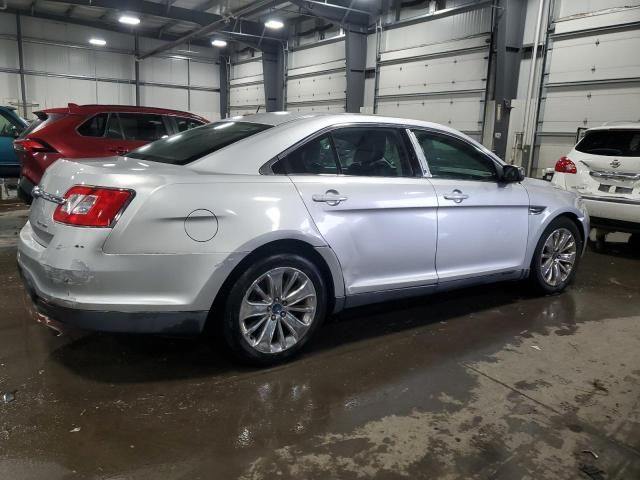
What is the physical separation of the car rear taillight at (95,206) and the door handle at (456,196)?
205cm

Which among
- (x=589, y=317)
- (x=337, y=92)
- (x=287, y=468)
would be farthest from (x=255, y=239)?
(x=337, y=92)

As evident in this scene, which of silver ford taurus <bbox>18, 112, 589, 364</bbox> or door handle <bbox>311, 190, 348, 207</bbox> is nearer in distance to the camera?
silver ford taurus <bbox>18, 112, 589, 364</bbox>

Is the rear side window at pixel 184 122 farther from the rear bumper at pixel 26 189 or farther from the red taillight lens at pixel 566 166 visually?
the red taillight lens at pixel 566 166

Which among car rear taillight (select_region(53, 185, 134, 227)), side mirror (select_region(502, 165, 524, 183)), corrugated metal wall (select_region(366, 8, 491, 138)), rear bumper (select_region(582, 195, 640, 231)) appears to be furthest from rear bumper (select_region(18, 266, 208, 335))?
corrugated metal wall (select_region(366, 8, 491, 138))

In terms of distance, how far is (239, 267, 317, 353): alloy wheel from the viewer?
2.81 metres

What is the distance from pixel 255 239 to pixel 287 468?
3.66ft

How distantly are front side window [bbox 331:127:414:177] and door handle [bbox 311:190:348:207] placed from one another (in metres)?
0.22

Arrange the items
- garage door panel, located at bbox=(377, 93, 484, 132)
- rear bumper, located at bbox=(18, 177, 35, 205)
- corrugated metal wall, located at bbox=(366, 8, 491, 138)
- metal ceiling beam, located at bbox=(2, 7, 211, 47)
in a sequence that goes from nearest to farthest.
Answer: rear bumper, located at bbox=(18, 177, 35, 205), corrugated metal wall, located at bbox=(366, 8, 491, 138), garage door panel, located at bbox=(377, 93, 484, 132), metal ceiling beam, located at bbox=(2, 7, 211, 47)

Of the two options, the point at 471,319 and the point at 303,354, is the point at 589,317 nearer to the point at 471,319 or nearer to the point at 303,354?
the point at 471,319

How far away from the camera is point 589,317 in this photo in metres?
4.06

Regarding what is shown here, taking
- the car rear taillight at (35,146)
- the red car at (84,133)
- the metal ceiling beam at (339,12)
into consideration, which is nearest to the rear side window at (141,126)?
the red car at (84,133)

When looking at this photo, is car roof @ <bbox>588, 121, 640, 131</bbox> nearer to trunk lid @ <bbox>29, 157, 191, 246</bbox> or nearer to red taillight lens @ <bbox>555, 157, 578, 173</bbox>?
red taillight lens @ <bbox>555, 157, 578, 173</bbox>

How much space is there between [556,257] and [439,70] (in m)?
8.57

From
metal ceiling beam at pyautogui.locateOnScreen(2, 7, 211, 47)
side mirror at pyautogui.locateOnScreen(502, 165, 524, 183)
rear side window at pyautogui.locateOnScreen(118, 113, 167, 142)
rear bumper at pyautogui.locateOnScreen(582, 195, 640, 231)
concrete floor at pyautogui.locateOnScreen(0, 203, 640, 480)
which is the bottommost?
concrete floor at pyautogui.locateOnScreen(0, 203, 640, 480)
